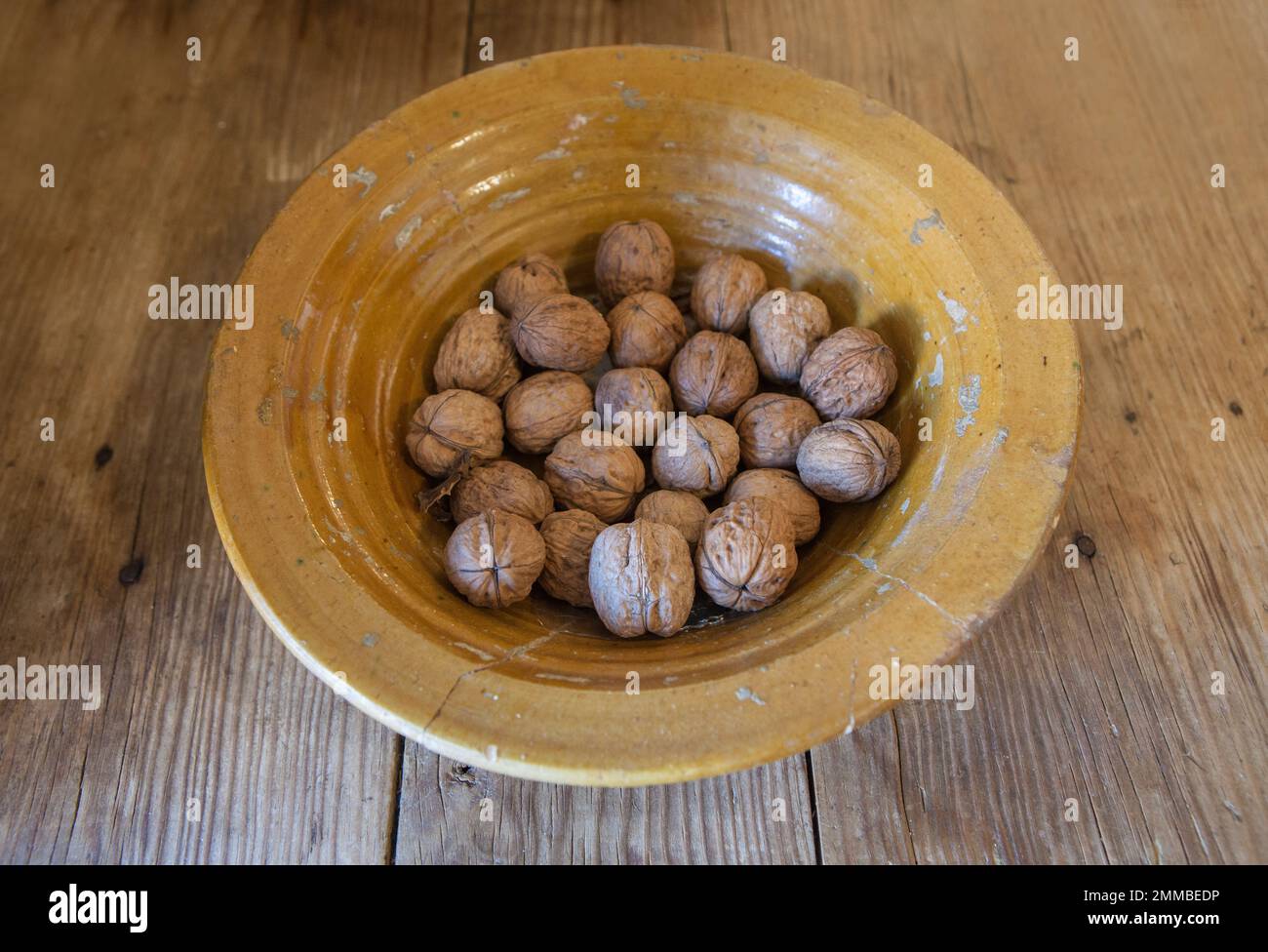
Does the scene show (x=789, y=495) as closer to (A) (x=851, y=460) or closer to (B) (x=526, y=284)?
(A) (x=851, y=460)

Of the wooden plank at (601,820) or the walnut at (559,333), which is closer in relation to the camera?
the wooden plank at (601,820)

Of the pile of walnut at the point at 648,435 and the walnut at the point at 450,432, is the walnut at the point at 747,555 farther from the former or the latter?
the walnut at the point at 450,432

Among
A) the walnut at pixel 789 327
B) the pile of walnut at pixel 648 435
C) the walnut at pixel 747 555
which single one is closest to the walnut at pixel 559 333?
the pile of walnut at pixel 648 435

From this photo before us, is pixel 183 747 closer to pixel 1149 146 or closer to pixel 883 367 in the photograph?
pixel 883 367

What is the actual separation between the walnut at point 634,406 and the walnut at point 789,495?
144 millimetres

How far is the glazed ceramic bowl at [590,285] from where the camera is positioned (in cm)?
96

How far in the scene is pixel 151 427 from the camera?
5.11ft

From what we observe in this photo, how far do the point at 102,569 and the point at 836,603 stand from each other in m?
1.07

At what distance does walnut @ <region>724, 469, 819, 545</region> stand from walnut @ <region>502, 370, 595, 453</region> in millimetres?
Answer: 248

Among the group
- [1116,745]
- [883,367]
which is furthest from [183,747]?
[1116,745]

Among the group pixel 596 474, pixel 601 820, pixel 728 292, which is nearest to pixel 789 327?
pixel 728 292

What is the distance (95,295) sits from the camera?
168 cm

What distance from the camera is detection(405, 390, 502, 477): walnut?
1.28 meters

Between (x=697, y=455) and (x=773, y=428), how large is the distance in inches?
4.6
